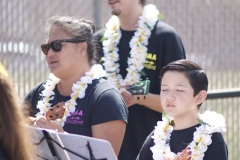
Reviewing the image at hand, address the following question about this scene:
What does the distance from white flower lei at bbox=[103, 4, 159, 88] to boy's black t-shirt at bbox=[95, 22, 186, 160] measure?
57 millimetres

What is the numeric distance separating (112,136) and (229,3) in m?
3.75

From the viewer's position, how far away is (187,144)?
4453 millimetres

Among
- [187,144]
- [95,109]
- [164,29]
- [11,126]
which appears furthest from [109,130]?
[11,126]

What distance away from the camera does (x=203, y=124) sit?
4496 mm

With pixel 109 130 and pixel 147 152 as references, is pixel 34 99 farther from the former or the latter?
pixel 147 152

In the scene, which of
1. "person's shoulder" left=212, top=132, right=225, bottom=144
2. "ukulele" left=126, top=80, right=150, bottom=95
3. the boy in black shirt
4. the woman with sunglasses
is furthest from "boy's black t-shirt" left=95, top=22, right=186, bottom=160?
"person's shoulder" left=212, top=132, right=225, bottom=144

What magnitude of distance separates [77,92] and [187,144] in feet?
2.63

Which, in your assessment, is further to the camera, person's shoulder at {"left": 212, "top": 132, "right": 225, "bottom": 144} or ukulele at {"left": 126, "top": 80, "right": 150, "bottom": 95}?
ukulele at {"left": 126, "top": 80, "right": 150, "bottom": 95}

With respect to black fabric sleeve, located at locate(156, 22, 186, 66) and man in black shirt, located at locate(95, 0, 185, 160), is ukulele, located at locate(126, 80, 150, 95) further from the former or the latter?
black fabric sleeve, located at locate(156, 22, 186, 66)

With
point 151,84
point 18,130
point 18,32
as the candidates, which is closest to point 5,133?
point 18,130

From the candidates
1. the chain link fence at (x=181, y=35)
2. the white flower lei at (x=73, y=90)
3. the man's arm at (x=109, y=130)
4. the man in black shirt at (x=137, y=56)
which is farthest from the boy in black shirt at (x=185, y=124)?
the chain link fence at (x=181, y=35)

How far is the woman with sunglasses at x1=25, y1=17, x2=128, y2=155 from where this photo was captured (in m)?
4.66

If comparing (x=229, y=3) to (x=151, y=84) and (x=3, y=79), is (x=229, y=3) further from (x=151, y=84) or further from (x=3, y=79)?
(x=3, y=79)

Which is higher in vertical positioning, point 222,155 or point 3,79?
point 3,79
